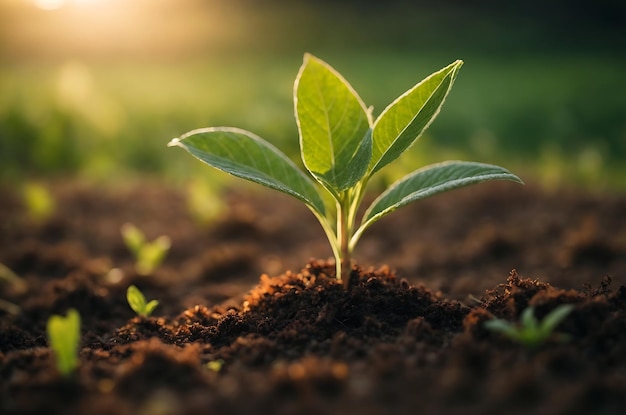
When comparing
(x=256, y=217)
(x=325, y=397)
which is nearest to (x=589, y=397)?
(x=325, y=397)

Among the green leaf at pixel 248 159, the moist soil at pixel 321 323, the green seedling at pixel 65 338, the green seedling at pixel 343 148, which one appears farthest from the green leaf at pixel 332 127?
the green seedling at pixel 65 338

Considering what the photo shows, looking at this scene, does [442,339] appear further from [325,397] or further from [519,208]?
[519,208]

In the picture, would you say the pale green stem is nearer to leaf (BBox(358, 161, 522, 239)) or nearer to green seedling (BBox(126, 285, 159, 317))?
leaf (BBox(358, 161, 522, 239))

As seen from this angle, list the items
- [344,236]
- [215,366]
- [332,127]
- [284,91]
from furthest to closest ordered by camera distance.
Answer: [284,91], [344,236], [332,127], [215,366]

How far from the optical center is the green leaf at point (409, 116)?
60.0 inches

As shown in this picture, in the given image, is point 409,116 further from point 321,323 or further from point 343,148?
point 321,323

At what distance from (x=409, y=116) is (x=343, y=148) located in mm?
190

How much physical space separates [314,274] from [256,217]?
1.80m

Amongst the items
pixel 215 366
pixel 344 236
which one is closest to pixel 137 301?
pixel 215 366

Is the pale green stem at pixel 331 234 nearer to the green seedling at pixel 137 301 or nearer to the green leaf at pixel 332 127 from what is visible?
the green leaf at pixel 332 127

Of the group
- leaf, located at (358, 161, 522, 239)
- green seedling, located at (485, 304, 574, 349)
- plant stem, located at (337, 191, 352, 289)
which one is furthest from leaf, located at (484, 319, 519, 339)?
plant stem, located at (337, 191, 352, 289)

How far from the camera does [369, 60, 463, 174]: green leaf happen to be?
152cm

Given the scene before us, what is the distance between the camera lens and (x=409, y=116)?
158 cm

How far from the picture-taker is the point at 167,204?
4.00 metres
